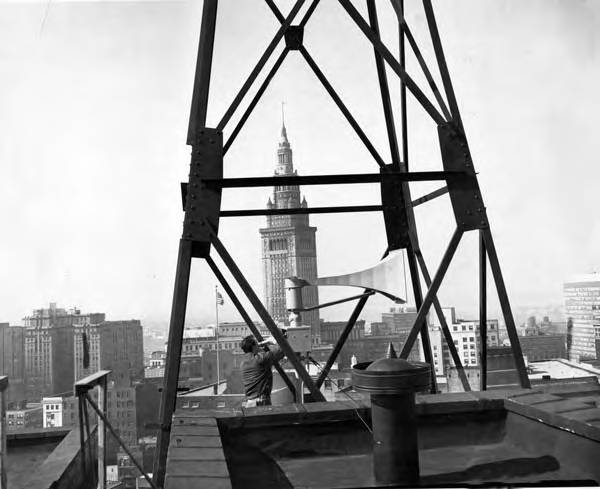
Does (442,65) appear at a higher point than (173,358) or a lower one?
higher

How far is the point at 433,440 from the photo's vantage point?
13.8 feet

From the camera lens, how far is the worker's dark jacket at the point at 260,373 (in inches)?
260

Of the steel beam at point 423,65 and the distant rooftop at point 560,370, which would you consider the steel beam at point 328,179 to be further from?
the distant rooftop at point 560,370

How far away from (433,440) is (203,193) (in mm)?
2871

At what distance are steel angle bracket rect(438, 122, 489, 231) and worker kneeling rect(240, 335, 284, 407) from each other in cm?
262

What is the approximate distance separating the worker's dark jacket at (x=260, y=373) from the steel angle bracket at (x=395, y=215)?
214 cm

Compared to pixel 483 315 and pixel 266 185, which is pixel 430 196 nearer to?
pixel 483 315

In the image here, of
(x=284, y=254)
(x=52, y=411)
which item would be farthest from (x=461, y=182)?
(x=284, y=254)

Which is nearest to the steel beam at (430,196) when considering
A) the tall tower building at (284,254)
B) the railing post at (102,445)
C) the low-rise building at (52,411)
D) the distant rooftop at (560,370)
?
the railing post at (102,445)

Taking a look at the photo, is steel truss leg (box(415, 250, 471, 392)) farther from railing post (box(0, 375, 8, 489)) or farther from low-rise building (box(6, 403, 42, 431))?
low-rise building (box(6, 403, 42, 431))

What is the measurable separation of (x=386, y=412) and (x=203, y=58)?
3861 millimetres

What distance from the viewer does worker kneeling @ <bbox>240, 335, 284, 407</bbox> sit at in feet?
21.6

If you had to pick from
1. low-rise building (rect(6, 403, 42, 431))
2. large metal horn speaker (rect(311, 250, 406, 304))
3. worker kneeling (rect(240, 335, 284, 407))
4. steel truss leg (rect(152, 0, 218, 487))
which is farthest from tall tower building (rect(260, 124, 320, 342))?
steel truss leg (rect(152, 0, 218, 487))

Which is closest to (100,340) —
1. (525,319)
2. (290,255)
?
(525,319)
